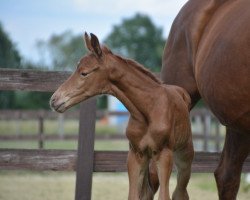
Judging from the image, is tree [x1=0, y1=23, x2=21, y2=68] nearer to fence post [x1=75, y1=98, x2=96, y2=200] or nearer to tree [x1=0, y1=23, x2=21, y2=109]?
→ tree [x1=0, y1=23, x2=21, y2=109]

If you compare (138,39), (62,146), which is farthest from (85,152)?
(138,39)

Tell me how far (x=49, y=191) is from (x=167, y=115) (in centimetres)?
430

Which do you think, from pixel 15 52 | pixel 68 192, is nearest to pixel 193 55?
pixel 68 192

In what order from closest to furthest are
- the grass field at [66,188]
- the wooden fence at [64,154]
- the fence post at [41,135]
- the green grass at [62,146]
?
the wooden fence at [64,154] < the grass field at [66,188] < the fence post at [41,135] < the green grass at [62,146]

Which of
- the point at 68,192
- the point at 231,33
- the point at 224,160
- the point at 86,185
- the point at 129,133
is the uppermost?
the point at 231,33

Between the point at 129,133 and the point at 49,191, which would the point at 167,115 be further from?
the point at 49,191

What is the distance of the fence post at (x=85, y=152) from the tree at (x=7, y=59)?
97.9ft

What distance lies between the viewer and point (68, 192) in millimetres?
7809

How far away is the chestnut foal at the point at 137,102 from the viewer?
378 centimetres

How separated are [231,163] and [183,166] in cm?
67

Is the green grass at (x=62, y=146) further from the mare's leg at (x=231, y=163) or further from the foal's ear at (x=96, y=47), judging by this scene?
the foal's ear at (x=96, y=47)

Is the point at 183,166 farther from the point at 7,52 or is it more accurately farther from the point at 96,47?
the point at 7,52

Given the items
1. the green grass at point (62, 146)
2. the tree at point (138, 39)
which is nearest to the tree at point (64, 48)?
the tree at point (138, 39)

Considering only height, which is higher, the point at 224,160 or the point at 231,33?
the point at 231,33
